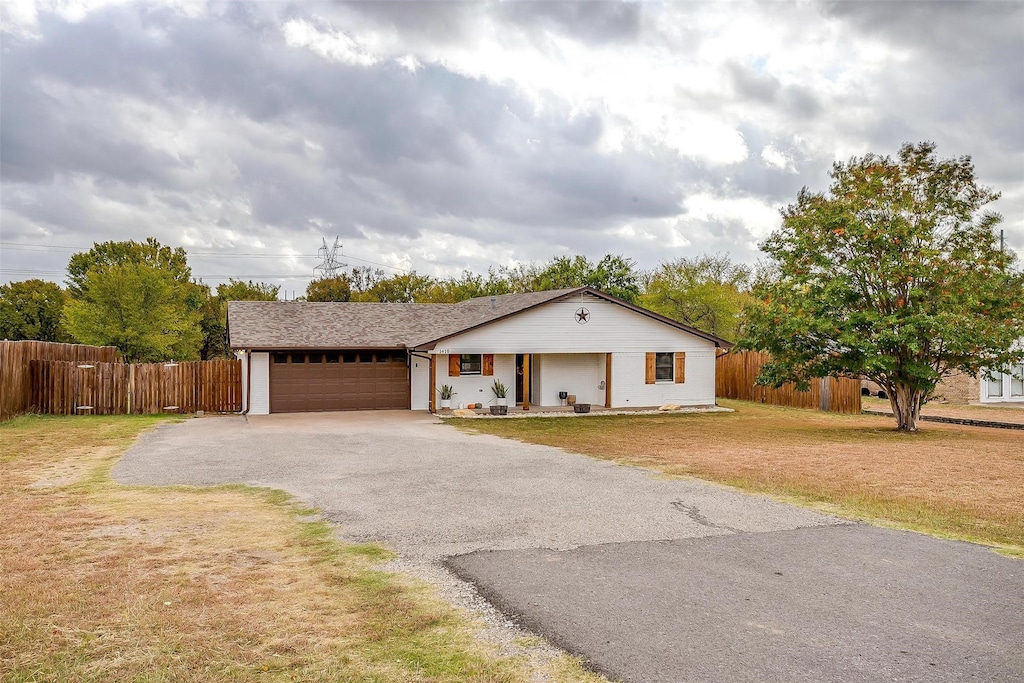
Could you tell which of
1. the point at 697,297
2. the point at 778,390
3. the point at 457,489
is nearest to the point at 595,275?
the point at 697,297

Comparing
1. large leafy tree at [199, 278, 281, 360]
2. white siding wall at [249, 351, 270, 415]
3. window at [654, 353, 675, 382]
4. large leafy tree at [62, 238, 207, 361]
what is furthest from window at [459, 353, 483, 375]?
large leafy tree at [199, 278, 281, 360]

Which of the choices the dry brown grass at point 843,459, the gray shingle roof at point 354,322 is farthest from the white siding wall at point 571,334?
the dry brown grass at point 843,459

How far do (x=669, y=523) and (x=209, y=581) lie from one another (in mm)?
4989

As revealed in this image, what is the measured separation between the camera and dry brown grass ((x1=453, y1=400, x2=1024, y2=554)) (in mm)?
9398

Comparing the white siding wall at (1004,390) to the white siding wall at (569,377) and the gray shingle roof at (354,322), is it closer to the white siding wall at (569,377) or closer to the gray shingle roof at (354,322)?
the white siding wall at (569,377)

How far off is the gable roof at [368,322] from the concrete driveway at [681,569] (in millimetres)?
12565

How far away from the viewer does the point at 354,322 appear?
92.5ft

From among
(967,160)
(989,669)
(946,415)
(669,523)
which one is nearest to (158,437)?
(669,523)

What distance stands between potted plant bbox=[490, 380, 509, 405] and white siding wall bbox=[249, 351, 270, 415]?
7.79m

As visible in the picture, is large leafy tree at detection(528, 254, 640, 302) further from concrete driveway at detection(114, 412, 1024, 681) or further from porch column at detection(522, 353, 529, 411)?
concrete driveway at detection(114, 412, 1024, 681)

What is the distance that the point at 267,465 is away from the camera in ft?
44.3

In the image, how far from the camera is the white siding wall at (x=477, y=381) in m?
26.3

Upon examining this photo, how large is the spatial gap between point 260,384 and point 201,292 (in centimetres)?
3690

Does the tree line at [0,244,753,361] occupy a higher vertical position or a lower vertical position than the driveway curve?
higher
